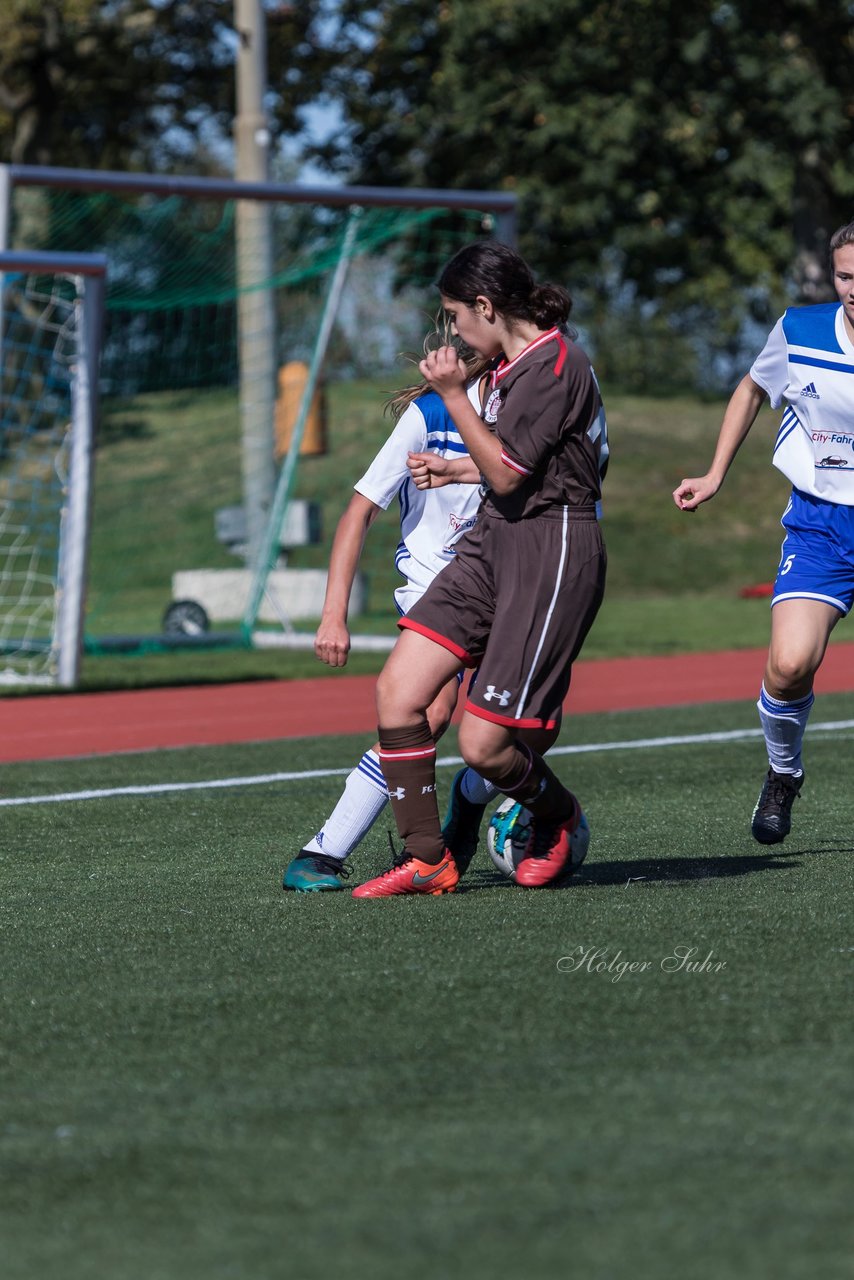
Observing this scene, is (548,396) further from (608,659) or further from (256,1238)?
(608,659)

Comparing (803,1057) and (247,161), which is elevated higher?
(803,1057)

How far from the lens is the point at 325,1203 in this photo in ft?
9.42

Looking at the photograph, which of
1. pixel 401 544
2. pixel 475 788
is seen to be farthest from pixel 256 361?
pixel 475 788

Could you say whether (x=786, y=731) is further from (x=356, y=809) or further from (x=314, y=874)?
(x=314, y=874)

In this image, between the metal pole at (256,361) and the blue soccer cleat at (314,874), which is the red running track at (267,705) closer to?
the metal pole at (256,361)

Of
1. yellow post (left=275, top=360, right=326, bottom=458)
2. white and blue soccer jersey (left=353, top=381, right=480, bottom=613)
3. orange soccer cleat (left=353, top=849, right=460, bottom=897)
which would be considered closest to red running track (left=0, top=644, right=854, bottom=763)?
yellow post (left=275, top=360, right=326, bottom=458)

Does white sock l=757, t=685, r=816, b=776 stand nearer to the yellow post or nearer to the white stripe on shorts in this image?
the white stripe on shorts

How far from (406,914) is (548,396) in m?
1.46

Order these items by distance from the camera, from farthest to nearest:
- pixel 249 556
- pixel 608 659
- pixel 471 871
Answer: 1. pixel 249 556
2. pixel 608 659
3. pixel 471 871

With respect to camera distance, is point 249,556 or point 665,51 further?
point 665,51

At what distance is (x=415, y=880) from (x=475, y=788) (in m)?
0.52

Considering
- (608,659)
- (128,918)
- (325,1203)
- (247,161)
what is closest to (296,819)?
(128,918)

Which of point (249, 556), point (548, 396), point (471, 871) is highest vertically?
point (548, 396)

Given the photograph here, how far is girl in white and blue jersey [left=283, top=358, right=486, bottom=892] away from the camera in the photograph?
18.3 ft
